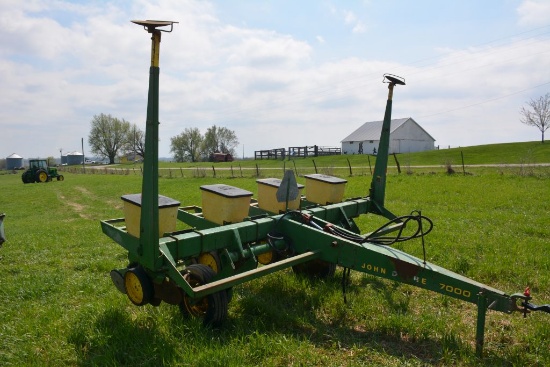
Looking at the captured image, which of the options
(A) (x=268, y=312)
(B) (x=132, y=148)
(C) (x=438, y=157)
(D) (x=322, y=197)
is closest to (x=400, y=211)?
(D) (x=322, y=197)

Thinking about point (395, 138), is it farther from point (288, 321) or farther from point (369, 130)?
point (288, 321)

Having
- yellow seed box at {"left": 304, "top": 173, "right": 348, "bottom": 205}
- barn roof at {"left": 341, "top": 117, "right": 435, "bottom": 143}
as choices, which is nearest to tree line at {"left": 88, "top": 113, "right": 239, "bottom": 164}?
barn roof at {"left": 341, "top": 117, "right": 435, "bottom": 143}

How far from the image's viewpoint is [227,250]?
13.5 feet

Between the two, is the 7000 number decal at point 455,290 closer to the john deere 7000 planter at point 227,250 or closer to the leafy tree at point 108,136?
the john deere 7000 planter at point 227,250

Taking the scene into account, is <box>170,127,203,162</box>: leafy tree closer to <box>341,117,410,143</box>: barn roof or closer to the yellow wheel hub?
<box>341,117,410,143</box>: barn roof

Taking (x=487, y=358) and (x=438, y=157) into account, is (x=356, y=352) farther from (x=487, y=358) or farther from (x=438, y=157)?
(x=438, y=157)

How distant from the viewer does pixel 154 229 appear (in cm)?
339

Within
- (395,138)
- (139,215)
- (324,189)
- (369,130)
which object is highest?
(369,130)

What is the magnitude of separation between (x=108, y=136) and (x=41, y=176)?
51.9m

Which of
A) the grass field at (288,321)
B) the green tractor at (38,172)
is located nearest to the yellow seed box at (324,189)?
Result: the grass field at (288,321)

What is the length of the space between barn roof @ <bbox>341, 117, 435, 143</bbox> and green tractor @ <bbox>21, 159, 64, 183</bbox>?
139 feet

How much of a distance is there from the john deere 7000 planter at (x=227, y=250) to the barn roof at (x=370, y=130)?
57056 mm

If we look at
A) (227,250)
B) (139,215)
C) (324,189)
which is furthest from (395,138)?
(139,215)

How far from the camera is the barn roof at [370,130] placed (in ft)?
198
